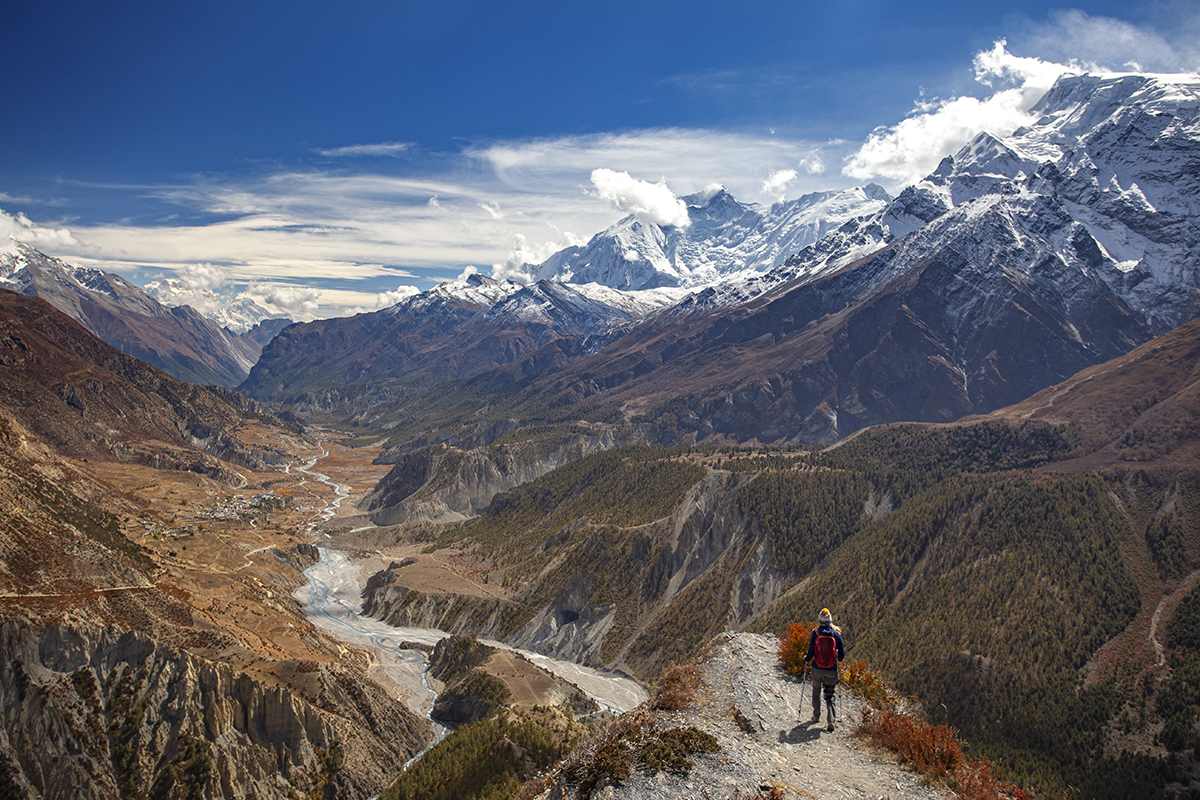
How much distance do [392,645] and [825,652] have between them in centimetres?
10381

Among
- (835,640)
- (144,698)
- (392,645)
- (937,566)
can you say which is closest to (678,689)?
(835,640)

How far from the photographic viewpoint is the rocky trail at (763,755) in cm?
1931

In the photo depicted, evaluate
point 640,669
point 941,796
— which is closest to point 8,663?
point 941,796

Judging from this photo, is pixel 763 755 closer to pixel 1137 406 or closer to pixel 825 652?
pixel 825 652

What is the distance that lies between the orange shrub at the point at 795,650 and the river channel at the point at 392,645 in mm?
63622

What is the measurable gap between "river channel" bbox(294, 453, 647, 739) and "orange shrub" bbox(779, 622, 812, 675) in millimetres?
63622

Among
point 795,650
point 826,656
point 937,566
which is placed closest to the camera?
point 826,656

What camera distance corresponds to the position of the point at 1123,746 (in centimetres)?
6444

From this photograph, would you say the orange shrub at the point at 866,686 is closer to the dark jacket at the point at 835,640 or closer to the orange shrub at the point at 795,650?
the orange shrub at the point at 795,650

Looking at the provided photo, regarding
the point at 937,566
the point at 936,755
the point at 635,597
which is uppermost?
the point at 936,755

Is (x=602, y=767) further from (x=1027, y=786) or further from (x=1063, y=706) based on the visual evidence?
(x=1063, y=706)

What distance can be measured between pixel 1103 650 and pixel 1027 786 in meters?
24.9

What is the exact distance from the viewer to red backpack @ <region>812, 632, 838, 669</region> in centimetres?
2247

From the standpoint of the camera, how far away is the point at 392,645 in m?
112
